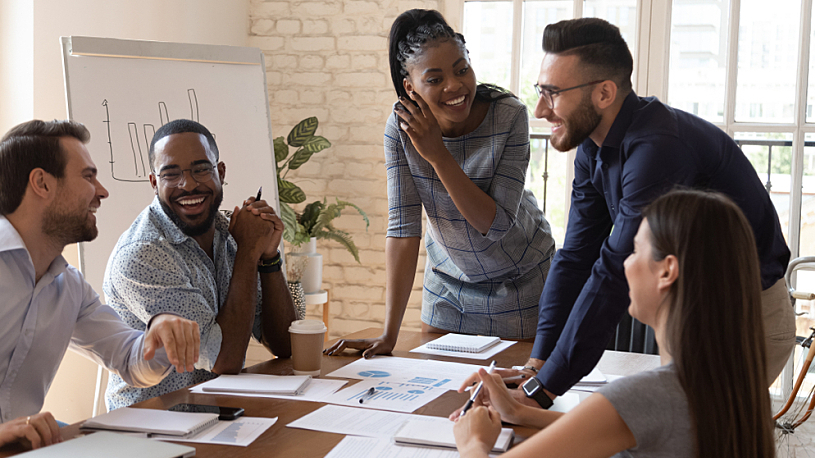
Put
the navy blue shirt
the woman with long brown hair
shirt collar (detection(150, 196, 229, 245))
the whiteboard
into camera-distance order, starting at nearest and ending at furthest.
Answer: the woman with long brown hair, the navy blue shirt, shirt collar (detection(150, 196, 229, 245)), the whiteboard

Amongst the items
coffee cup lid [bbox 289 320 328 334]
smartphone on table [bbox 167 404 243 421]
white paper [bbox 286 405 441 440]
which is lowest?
white paper [bbox 286 405 441 440]

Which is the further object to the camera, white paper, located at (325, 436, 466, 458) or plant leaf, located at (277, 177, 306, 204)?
plant leaf, located at (277, 177, 306, 204)

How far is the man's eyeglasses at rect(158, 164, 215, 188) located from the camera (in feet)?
5.58

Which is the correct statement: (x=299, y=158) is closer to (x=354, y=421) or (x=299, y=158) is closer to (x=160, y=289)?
(x=160, y=289)

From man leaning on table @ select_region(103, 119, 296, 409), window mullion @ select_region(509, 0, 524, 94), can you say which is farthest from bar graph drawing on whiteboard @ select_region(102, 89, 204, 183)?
window mullion @ select_region(509, 0, 524, 94)

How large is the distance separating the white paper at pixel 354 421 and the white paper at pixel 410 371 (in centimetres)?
22

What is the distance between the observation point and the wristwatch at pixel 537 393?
49.9 inches

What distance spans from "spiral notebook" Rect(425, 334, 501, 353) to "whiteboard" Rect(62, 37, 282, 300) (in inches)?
49.1

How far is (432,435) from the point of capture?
1.10 metres

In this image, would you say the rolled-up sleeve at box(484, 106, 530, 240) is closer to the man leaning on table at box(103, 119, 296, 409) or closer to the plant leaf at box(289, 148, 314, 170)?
the man leaning on table at box(103, 119, 296, 409)

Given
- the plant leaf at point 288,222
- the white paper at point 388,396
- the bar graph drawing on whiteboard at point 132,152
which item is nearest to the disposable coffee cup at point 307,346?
the white paper at point 388,396

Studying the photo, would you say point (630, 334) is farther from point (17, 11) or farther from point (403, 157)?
point (17, 11)

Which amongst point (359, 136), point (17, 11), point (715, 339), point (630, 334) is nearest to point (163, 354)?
point (715, 339)

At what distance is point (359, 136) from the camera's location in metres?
3.86
